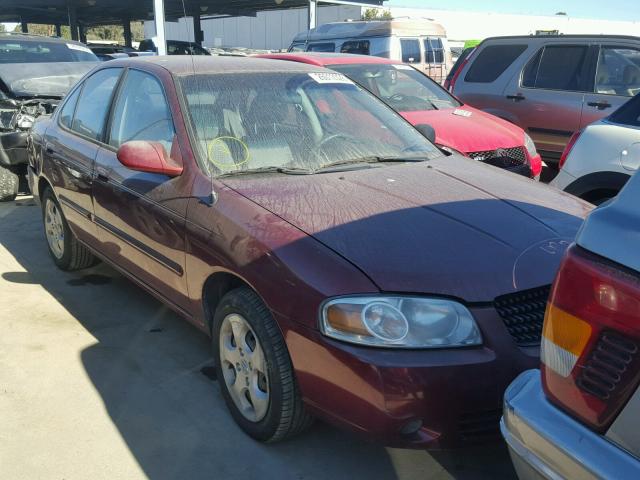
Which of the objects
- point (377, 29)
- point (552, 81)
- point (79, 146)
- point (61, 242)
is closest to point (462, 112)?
point (552, 81)

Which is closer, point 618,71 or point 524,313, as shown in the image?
point 524,313

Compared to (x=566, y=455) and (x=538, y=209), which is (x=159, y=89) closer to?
(x=538, y=209)

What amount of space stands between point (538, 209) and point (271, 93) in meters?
1.60

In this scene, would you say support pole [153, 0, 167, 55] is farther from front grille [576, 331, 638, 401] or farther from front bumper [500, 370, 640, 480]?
front grille [576, 331, 638, 401]

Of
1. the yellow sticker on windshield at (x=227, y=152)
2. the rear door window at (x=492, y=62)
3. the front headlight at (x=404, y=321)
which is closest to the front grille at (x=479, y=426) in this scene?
the front headlight at (x=404, y=321)

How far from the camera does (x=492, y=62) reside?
26.7ft

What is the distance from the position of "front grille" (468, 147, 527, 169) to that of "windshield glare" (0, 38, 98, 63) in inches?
229

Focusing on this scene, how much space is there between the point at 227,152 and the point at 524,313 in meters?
1.66

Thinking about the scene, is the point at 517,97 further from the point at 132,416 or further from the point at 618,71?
the point at 132,416

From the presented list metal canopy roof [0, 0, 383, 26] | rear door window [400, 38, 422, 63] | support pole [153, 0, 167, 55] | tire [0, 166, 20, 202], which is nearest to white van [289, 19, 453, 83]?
rear door window [400, 38, 422, 63]

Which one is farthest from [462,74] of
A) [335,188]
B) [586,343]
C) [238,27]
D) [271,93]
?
[238,27]

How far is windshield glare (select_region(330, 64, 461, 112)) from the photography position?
22.6 feet

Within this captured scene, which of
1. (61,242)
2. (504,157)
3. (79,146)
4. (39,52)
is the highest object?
(39,52)

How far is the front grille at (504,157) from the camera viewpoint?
603cm
